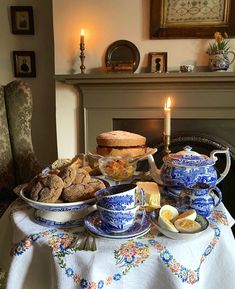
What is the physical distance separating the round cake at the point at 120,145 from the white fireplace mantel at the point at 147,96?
774mm

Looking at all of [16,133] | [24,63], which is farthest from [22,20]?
[16,133]

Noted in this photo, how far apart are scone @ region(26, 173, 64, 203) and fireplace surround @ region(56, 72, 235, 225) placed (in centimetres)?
122

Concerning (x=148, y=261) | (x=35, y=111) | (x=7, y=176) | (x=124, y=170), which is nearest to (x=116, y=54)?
(x=35, y=111)

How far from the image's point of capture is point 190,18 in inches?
72.6

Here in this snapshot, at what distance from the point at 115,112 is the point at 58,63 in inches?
20.5

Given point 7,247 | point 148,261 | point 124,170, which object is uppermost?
point 124,170

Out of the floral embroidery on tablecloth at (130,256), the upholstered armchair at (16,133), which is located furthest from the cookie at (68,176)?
the upholstered armchair at (16,133)

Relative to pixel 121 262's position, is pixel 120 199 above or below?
above

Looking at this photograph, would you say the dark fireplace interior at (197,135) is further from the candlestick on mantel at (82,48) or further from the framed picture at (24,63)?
the framed picture at (24,63)

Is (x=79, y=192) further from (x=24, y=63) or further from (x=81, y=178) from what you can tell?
(x=24, y=63)

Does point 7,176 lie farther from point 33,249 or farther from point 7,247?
point 33,249

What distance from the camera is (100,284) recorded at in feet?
2.06

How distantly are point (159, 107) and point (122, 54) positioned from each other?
43 cm

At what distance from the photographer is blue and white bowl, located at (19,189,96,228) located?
2.44ft
